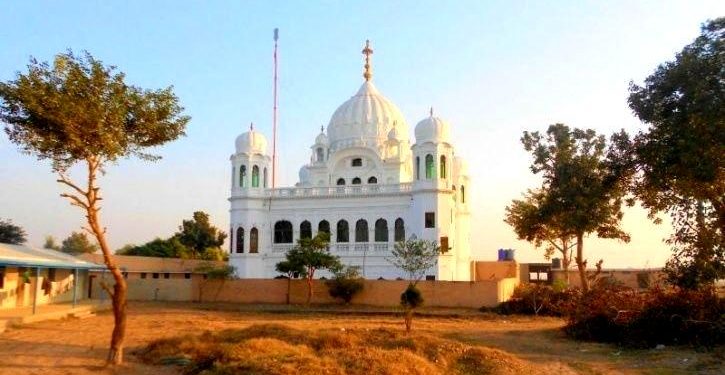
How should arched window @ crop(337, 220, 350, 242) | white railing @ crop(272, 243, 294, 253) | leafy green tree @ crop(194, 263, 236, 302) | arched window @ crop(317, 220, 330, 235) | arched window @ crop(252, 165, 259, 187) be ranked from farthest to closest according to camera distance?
arched window @ crop(252, 165, 259, 187) → white railing @ crop(272, 243, 294, 253) → arched window @ crop(317, 220, 330, 235) → arched window @ crop(337, 220, 350, 242) → leafy green tree @ crop(194, 263, 236, 302)

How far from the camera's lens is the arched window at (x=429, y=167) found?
3988 centimetres

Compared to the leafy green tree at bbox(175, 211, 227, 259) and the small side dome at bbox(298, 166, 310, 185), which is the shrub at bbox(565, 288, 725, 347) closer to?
the small side dome at bbox(298, 166, 310, 185)

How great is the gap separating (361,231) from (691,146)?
2737 cm

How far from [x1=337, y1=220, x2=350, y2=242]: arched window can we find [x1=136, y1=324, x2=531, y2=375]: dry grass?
24.8 metres

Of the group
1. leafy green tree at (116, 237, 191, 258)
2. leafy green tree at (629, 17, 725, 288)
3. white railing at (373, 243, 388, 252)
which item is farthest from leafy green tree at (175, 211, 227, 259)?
leafy green tree at (629, 17, 725, 288)

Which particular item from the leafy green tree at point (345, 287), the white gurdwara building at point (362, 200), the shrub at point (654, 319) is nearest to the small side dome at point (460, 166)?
the white gurdwara building at point (362, 200)

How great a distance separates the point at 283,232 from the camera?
42.8 meters

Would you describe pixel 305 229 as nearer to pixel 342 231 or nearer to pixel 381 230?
pixel 342 231

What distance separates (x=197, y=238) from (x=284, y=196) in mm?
26920

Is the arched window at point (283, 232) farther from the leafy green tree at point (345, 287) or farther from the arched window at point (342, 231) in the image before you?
the leafy green tree at point (345, 287)

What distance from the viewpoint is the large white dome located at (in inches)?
1863

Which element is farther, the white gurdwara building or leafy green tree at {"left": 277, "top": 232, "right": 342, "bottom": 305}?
the white gurdwara building

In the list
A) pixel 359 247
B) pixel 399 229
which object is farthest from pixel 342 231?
pixel 399 229

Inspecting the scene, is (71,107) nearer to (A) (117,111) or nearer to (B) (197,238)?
(A) (117,111)
